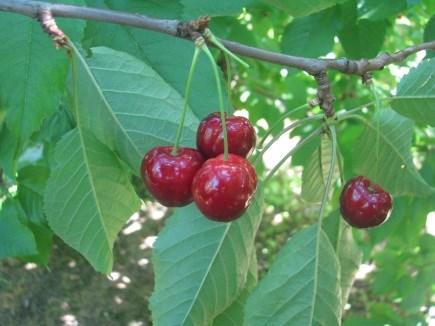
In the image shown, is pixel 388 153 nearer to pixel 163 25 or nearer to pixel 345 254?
pixel 345 254

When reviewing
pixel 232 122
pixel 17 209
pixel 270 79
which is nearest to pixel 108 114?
pixel 232 122

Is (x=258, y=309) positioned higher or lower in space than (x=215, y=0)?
lower

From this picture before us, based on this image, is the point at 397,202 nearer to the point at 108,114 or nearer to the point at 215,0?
the point at 215,0

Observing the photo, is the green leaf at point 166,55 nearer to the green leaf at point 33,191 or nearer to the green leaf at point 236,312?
the green leaf at point 236,312

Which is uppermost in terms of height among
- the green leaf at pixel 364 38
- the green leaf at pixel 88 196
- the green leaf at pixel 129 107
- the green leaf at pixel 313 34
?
the green leaf at pixel 364 38

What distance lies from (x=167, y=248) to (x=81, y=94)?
12.4 inches

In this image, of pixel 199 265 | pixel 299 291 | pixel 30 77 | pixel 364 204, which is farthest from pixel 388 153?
pixel 30 77

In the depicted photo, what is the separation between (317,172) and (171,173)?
2.00 feet

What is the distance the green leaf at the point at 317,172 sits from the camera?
1483 millimetres

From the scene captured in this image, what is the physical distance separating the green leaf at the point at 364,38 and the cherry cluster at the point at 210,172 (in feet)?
3.26

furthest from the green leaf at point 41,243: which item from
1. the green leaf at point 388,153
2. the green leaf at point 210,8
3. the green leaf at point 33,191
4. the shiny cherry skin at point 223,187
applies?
the shiny cherry skin at point 223,187

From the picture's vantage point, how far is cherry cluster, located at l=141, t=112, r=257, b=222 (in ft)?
3.04

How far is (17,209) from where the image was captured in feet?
6.70

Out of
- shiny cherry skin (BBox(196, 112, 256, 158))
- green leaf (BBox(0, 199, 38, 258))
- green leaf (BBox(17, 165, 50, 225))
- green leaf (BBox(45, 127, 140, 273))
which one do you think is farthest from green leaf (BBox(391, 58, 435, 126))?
green leaf (BBox(17, 165, 50, 225))
